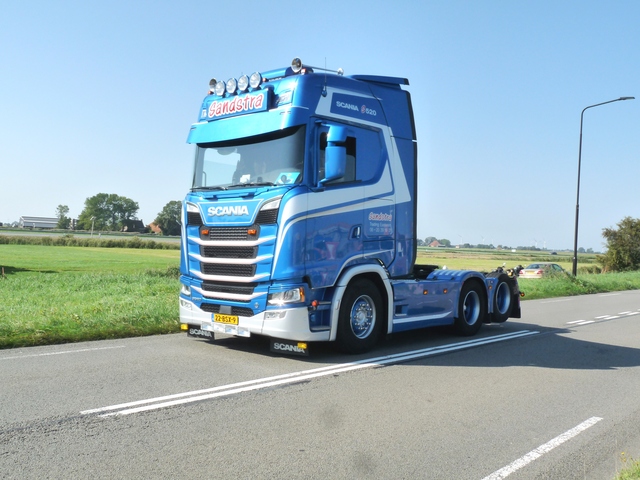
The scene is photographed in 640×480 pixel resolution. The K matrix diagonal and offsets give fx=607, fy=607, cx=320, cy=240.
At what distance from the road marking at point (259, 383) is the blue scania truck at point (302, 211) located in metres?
0.46

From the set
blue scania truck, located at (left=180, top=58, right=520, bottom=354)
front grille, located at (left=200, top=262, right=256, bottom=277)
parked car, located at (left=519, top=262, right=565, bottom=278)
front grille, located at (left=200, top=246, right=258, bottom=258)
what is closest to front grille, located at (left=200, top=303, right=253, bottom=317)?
blue scania truck, located at (left=180, top=58, right=520, bottom=354)

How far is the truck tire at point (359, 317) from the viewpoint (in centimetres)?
824

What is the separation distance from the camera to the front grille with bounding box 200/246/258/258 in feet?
25.9

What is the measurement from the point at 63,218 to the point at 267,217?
474 feet

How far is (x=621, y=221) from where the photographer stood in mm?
48531

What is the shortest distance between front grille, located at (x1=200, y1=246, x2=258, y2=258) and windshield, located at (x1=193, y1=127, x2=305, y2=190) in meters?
0.86

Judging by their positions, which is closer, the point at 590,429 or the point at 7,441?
the point at 7,441

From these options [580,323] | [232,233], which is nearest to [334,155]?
[232,233]

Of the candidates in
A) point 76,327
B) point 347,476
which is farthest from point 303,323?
point 76,327

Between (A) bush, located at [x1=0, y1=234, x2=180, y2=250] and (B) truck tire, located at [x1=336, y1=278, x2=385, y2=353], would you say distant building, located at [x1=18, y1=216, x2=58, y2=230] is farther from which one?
(B) truck tire, located at [x1=336, y1=278, x2=385, y2=353]

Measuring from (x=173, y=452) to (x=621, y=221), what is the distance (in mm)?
50965

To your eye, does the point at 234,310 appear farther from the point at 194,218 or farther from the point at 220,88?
the point at 220,88

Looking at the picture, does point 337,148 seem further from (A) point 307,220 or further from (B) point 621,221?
(B) point 621,221

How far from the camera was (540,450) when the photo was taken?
15.6ft
